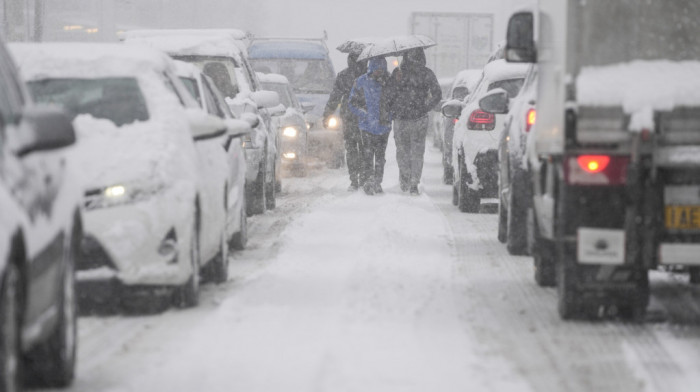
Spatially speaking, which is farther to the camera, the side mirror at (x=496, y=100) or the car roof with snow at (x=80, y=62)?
the side mirror at (x=496, y=100)

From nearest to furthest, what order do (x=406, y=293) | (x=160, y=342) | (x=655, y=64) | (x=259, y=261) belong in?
(x=160, y=342) → (x=655, y=64) → (x=406, y=293) → (x=259, y=261)

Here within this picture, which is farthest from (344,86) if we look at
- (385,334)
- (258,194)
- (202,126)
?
(385,334)

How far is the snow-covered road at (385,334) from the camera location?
20.8ft

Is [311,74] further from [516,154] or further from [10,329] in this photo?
[10,329]

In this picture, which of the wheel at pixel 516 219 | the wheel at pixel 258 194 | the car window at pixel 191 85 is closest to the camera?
the wheel at pixel 516 219

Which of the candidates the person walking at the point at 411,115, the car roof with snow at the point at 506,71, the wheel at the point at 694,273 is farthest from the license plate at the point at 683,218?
the person walking at the point at 411,115

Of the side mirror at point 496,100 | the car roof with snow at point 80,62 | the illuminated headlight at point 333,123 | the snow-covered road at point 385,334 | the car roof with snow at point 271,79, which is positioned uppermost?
the car roof with snow at point 80,62

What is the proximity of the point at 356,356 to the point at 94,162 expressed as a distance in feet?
7.20

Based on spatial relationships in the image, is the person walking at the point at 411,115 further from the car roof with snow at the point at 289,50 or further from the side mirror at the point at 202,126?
the side mirror at the point at 202,126

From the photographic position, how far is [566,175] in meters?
7.70

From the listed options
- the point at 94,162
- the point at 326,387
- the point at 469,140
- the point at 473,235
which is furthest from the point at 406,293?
the point at 469,140

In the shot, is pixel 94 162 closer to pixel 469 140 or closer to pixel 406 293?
pixel 406 293

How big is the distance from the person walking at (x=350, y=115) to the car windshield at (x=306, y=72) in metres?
6.48

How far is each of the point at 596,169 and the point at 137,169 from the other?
250cm
